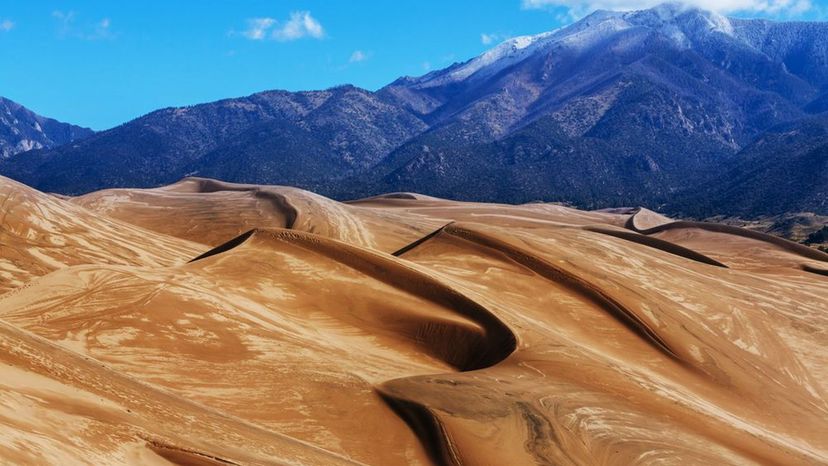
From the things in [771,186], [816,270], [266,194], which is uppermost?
[771,186]

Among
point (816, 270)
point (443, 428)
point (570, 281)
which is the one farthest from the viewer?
point (816, 270)

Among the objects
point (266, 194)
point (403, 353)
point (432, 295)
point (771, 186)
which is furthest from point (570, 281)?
point (771, 186)

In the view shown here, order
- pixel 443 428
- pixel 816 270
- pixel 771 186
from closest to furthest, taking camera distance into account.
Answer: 1. pixel 443 428
2. pixel 816 270
3. pixel 771 186

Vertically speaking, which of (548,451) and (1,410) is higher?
(1,410)

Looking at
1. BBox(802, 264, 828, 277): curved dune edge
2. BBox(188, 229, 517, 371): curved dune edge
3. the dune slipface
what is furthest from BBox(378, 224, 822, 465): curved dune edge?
BBox(802, 264, 828, 277): curved dune edge

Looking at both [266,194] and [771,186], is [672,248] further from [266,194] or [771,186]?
[771,186]

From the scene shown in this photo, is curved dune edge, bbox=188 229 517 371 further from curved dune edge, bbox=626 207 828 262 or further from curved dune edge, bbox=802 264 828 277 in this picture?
curved dune edge, bbox=626 207 828 262

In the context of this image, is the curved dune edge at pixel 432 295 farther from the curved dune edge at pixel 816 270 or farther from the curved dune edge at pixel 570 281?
the curved dune edge at pixel 816 270

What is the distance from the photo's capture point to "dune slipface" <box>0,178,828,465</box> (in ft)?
43.4

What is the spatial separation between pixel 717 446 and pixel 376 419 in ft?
23.3

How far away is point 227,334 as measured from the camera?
20.4 m

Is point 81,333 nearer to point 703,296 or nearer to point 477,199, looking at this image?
point 703,296

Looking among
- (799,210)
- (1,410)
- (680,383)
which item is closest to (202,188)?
(680,383)

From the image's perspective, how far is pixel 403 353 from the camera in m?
22.4
